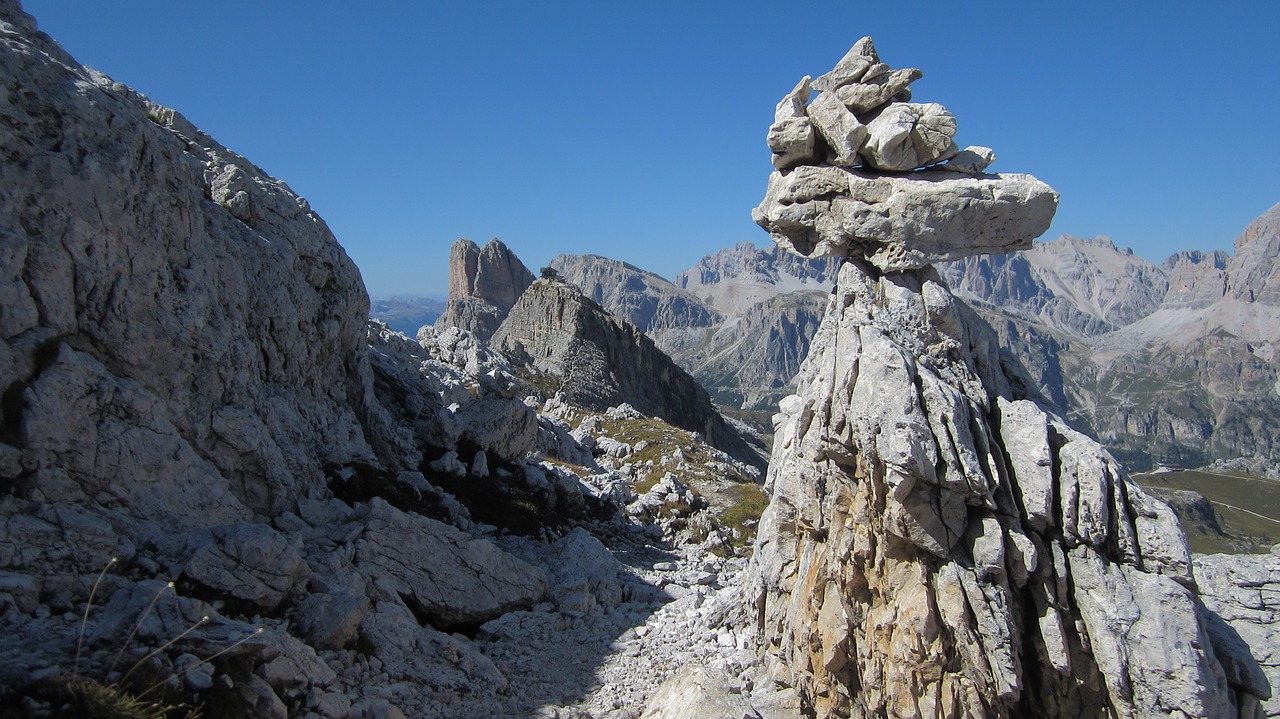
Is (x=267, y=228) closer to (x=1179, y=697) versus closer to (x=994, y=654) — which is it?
(x=994, y=654)

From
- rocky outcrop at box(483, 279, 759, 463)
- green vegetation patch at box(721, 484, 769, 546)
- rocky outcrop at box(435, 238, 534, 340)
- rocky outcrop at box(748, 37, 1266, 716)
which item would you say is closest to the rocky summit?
rocky outcrop at box(748, 37, 1266, 716)

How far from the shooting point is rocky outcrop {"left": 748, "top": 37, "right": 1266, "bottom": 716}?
1406 cm

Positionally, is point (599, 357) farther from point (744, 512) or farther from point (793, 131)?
point (793, 131)

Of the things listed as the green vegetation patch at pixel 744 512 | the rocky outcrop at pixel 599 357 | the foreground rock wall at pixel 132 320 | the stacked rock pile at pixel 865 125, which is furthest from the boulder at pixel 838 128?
the rocky outcrop at pixel 599 357

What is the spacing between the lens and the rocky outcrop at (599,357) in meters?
100

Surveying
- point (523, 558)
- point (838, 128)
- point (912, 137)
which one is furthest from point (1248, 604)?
point (523, 558)

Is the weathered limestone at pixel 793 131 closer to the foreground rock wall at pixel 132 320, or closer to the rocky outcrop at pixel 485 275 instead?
the foreground rock wall at pixel 132 320

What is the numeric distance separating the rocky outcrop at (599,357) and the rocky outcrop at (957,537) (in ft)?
253

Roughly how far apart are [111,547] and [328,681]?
17.1 ft

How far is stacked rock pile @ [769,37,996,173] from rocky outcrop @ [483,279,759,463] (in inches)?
2962

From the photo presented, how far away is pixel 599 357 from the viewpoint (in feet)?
339

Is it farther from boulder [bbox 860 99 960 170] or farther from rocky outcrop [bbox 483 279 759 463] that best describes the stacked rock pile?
rocky outcrop [bbox 483 279 759 463]

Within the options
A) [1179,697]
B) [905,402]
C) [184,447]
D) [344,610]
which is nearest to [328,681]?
[344,610]

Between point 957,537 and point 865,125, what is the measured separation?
10.6 meters
